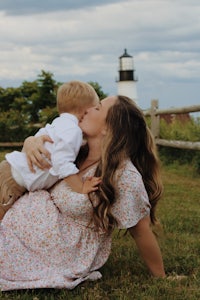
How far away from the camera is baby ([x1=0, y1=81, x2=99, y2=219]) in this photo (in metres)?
3.22

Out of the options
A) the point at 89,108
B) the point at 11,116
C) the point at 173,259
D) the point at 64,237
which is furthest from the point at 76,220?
the point at 11,116

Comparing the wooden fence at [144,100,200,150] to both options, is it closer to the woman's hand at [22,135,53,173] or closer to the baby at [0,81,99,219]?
the baby at [0,81,99,219]

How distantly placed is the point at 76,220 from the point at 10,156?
516 millimetres

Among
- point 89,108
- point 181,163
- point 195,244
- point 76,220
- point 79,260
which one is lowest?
point 181,163

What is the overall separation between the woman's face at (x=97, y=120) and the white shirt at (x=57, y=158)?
2.9 inches

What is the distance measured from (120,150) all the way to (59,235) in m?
0.55

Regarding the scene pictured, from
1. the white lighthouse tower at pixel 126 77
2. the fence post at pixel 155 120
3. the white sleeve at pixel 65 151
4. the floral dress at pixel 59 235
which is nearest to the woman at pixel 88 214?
the floral dress at pixel 59 235

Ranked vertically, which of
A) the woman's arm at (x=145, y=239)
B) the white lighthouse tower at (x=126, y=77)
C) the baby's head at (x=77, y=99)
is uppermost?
the baby's head at (x=77, y=99)

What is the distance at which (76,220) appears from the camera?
338 centimetres

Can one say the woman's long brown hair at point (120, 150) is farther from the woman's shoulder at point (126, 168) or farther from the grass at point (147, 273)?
the grass at point (147, 273)

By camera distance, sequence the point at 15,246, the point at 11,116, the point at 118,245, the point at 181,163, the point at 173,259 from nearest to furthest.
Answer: the point at 15,246 < the point at 173,259 < the point at 118,245 < the point at 181,163 < the point at 11,116

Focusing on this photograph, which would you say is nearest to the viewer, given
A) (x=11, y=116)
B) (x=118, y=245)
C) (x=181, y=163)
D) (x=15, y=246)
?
(x=15, y=246)

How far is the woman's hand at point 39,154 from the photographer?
3326 mm

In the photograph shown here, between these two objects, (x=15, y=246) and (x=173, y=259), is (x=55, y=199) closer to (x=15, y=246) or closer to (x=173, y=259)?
(x=15, y=246)
